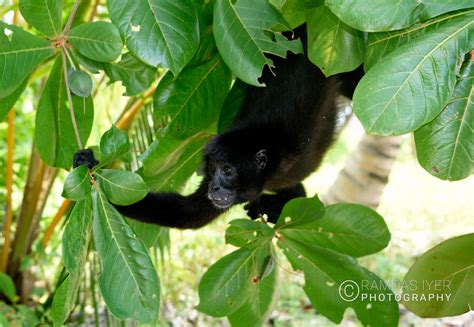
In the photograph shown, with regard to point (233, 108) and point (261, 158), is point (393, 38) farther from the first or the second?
point (261, 158)

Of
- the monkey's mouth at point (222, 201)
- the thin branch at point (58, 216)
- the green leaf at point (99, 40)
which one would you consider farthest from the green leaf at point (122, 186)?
the thin branch at point (58, 216)

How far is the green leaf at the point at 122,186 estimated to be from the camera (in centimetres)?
208

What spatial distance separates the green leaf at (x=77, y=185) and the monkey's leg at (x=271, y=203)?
5.44ft

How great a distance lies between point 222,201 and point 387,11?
1.86m

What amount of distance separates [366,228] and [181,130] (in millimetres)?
779

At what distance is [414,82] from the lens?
162cm

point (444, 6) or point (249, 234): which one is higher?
point (444, 6)

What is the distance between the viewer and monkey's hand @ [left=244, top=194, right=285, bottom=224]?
3.69 metres

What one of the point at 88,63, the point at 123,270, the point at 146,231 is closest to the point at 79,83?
the point at 88,63

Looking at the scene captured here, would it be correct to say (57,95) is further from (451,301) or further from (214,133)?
(451,301)

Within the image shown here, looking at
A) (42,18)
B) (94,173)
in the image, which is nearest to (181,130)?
(94,173)

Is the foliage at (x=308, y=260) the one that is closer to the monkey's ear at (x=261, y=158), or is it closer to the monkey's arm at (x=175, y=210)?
the monkey's arm at (x=175, y=210)

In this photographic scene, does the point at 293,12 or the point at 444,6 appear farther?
the point at 293,12

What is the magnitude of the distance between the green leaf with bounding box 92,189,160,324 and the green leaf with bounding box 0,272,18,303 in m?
4.01
